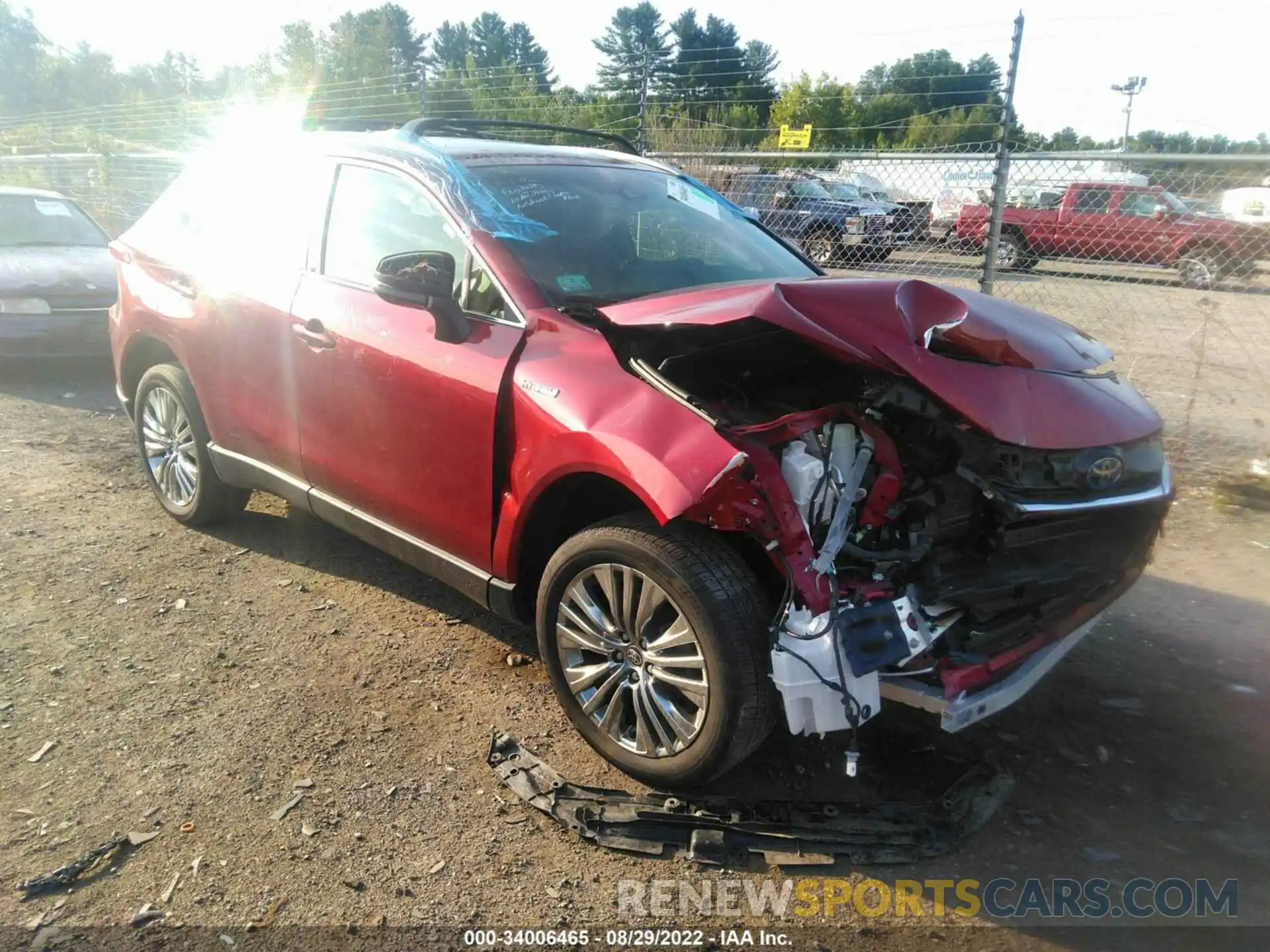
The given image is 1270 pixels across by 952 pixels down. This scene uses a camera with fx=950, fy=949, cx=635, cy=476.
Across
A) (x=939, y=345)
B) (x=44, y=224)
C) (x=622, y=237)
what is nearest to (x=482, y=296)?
(x=622, y=237)

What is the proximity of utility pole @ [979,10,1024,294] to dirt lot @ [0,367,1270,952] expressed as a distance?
312 centimetres

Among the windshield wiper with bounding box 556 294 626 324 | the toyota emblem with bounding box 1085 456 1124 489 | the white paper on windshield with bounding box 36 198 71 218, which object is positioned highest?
the white paper on windshield with bounding box 36 198 71 218

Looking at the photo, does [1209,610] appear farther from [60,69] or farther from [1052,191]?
[60,69]

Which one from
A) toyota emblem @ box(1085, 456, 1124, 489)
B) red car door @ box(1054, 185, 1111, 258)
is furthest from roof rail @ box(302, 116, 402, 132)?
red car door @ box(1054, 185, 1111, 258)

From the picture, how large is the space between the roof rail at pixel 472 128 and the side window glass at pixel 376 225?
35 centimetres

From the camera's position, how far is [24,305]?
7824 millimetres

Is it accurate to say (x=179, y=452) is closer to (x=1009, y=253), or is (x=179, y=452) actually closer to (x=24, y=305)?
(x=24, y=305)

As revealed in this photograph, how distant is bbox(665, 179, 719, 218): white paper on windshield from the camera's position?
13.8 feet

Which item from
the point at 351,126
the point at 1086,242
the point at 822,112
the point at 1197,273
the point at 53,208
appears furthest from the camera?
the point at 822,112

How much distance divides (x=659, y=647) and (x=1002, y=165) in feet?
17.8

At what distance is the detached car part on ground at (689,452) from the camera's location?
265cm

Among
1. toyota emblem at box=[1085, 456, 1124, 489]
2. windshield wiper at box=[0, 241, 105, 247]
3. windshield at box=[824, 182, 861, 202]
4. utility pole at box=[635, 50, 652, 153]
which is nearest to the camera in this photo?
toyota emblem at box=[1085, 456, 1124, 489]

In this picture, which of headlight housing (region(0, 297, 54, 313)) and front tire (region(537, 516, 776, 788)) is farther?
headlight housing (region(0, 297, 54, 313))

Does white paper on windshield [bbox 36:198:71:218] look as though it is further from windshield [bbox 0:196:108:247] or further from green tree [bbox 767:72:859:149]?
green tree [bbox 767:72:859:149]
